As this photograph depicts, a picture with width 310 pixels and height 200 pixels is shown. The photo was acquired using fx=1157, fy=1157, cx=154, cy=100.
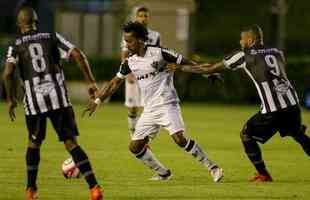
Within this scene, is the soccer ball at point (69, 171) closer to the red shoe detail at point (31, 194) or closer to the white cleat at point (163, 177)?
the white cleat at point (163, 177)

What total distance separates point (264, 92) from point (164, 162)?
9.57 feet

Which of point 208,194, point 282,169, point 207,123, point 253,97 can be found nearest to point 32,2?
point 253,97

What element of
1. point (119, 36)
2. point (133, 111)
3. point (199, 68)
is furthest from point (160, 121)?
point (119, 36)

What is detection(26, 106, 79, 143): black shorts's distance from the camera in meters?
12.6

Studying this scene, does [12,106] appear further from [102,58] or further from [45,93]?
[102,58]

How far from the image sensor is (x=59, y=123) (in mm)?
12625

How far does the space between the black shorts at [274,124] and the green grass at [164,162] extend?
2.05 feet

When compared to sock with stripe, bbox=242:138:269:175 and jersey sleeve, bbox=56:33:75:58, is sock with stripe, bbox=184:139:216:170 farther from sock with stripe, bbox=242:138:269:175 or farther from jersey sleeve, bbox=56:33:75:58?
jersey sleeve, bbox=56:33:75:58

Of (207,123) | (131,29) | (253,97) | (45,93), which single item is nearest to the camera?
(45,93)

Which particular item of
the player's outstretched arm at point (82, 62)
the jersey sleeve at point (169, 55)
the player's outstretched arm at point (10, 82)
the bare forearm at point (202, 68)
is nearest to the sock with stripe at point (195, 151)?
the bare forearm at point (202, 68)

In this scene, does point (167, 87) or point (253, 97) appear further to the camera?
point (253, 97)

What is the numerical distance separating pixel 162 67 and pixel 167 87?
296mm

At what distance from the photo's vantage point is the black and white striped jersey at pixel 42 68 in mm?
12602

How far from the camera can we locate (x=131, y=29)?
45.5 feet
